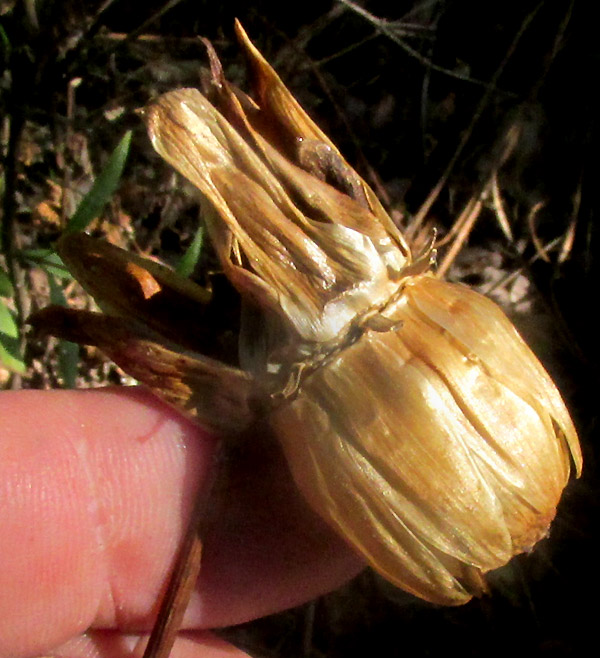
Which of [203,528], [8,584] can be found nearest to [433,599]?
[203,528]

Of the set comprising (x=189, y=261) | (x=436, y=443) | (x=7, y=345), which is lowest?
(x=7, y=345)

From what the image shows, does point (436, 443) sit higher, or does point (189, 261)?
point (436, 443)

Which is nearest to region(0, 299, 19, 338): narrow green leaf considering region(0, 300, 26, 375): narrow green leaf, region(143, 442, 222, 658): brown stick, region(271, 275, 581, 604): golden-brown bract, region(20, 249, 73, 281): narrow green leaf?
region(0, 300, 26, 375): narrow green leaf

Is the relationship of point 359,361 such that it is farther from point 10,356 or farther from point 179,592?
point 10,356

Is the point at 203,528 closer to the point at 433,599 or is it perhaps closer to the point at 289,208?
the point at 433,599

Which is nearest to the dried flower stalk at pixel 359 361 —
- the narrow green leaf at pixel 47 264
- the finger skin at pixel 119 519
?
the finger skin at pixel 119 519

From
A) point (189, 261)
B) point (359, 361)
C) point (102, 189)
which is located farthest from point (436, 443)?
point (102, 189)
